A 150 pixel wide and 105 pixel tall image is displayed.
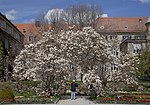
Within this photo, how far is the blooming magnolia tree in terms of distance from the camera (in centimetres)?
2770

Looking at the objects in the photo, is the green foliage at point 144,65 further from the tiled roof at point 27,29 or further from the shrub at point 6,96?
the tiled roof at point 27,29

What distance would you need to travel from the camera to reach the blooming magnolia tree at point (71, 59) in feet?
90.9

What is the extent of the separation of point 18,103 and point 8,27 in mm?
41518

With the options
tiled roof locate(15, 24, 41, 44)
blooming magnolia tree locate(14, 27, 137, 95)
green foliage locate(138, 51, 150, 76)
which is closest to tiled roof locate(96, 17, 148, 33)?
tiled roof locate(15, 24, 41, 44)

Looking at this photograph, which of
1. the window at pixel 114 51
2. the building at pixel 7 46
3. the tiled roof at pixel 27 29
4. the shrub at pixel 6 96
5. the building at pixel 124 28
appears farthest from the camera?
the tiled roof at pixel 27 29

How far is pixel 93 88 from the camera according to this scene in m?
27.6

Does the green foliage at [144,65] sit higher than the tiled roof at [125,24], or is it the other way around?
the tiled roof at [125,24]

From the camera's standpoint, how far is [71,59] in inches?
1153

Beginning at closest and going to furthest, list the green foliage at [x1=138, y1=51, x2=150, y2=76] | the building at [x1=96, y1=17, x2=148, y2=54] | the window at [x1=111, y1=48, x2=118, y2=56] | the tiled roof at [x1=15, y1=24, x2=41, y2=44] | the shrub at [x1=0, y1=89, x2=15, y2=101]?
1. the shrub at [x1=0, y1=89, x2=15, y2=101]
2. the window at [x1=111, y1=48, x2=118, y2=56]
3. the green foliage at [x1=138, y1=51, x2=150, y2=76]
4. the building at [x1=96, y1=17, x2=148, y2=54]
5. the tiled roof at [x1=15, y1=24, x2=41, y2=44]

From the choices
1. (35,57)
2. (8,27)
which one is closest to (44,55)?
(35,57)

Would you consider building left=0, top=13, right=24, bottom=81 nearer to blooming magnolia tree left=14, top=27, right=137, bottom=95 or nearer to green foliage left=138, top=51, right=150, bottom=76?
green foliage left=138, top=51, right=150, bottom=76

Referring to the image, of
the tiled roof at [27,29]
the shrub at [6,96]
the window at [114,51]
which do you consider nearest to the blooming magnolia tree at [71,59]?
the window at [114,51]

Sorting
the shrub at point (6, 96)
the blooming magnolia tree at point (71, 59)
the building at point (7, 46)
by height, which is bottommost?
the shrub at point (6, 96)

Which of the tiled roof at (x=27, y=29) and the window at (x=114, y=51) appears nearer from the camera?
the window at (x=114, y=51)
